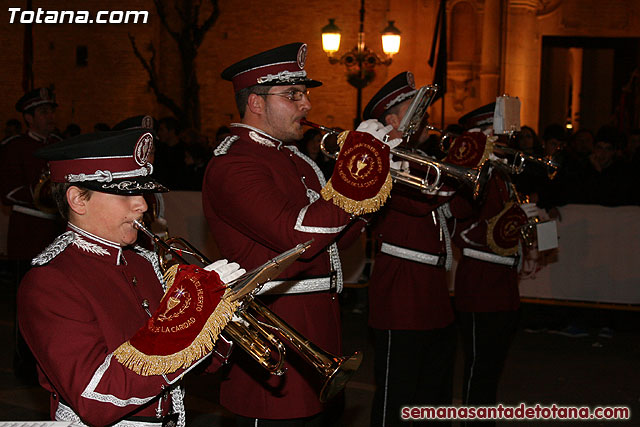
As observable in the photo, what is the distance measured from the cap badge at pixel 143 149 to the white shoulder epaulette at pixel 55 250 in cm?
32

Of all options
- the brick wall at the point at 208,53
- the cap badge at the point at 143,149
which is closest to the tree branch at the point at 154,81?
the brick wall at the point at 208,53

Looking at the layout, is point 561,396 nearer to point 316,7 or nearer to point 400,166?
point 400,166

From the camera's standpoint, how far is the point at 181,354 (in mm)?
2154

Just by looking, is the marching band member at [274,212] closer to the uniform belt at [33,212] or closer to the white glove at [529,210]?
the white glove at [529,210]

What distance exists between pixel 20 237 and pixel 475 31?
15281 mm

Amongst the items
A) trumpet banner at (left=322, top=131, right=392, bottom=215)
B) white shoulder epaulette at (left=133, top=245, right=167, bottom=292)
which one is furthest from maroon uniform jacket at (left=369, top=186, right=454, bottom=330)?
white shoulder epaulette at (left=133, top=245, right=167, bottom=292)

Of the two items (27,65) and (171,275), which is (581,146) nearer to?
(171,275)

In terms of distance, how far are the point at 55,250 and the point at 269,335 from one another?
750 mm

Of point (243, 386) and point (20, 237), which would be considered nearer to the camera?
point (243, 386)

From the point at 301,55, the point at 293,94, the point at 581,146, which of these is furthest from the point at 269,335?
the point at 581,146

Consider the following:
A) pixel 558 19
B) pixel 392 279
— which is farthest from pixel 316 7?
pixel 392 279

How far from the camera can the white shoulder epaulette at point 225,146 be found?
3.19m

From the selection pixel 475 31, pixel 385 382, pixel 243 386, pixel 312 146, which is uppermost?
pixel 475 31

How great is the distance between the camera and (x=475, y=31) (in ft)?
62.8
